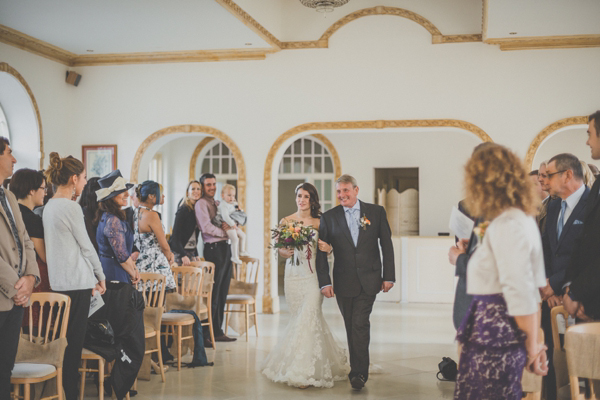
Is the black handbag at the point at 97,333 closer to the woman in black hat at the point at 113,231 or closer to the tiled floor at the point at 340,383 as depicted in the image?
the woman in black hat at the point at 113,231

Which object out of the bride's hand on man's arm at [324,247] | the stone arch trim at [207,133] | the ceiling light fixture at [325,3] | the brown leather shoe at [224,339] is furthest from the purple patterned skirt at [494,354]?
the stone arch trim at [207,133]

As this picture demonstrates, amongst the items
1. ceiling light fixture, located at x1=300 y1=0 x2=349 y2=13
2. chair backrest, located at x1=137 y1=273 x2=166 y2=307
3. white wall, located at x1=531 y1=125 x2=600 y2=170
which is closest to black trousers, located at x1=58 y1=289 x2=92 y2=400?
chair backrest, located at x1=137 y1=273 x2=166 y2=307

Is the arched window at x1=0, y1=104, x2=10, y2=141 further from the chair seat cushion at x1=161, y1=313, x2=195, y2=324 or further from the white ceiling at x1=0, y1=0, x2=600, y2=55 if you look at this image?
the chair seat cushion at x1=161, y1=313, x2=195, y2=324

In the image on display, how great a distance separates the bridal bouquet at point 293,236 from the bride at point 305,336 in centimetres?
9

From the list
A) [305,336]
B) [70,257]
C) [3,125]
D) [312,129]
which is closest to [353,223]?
[305,336]

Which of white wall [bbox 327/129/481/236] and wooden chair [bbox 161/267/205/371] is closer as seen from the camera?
wooden chair [bbox 161/267/205/371]

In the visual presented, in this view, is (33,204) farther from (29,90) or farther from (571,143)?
(571,143)

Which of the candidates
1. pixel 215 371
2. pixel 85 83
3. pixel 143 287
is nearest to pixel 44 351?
pixel 143 287

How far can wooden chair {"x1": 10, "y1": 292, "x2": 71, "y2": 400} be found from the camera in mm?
4051

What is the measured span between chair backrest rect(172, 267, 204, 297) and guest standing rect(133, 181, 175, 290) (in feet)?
1.63

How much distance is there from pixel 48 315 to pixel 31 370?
0.53 meters

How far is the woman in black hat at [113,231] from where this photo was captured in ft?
17.3

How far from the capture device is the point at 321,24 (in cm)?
1011

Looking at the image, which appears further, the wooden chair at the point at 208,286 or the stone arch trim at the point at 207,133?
the stone arch trim at the point at 207,133
